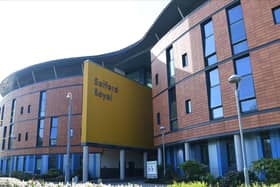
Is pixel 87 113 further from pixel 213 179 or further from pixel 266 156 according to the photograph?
pixel 266 156

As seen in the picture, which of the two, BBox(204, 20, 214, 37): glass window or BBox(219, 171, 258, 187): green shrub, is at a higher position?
BBox(204, 20, 214, 37): glass window

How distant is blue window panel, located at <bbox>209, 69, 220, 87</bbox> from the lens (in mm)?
18312

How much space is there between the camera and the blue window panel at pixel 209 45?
18875mm

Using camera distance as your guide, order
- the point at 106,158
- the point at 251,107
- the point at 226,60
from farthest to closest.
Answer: the point at 106,158 → the point at 226,60 → the point at 251,107

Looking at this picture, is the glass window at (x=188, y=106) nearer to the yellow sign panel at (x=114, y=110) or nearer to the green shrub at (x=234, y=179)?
the green shrub at (x=234, y=179)

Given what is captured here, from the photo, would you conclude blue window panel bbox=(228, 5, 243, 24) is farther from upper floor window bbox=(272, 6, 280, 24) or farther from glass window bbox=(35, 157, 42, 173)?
glass window bbox=(35, 157, 42, 173)

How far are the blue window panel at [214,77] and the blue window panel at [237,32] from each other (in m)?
2.38

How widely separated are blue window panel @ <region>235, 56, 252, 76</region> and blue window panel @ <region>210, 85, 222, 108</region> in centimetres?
192

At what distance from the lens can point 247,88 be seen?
53.0 feet

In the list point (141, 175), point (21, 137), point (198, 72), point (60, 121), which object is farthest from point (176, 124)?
point (21, 137)

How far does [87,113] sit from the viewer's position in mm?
21344

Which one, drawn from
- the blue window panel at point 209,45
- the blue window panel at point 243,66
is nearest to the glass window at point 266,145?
the blue window panel at point 243,66

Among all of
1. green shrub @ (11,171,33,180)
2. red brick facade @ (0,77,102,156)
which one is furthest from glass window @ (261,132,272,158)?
green shrub @ (11,171,33,180)

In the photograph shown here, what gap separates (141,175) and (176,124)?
44.4ft
